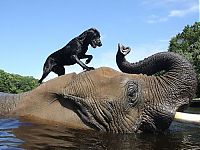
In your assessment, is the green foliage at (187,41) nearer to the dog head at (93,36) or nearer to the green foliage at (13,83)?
the green foliage at (13,83)

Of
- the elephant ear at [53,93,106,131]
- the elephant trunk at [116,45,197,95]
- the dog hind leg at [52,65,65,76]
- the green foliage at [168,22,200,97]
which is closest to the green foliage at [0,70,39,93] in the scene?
the green foliage at [168,22,200,97]

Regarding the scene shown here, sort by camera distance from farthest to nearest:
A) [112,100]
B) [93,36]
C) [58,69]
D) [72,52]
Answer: [58,69] < [93,36] < [72,52] < [112,100]

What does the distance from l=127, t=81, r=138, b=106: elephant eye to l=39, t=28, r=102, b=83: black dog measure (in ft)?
9.41

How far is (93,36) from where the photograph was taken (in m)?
9.02

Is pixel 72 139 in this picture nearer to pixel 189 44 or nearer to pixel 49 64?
pixel 49 64

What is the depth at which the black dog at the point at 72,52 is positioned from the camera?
8930 millimetres

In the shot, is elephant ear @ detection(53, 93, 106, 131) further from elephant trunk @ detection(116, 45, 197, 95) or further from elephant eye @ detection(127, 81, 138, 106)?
elephant trunk @ detection(116, 45, 197, 95)

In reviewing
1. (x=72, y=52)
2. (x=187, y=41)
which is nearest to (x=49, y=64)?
(x=72, y=52)

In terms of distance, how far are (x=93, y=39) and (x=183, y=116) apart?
11.7ft

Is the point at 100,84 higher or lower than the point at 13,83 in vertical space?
lower

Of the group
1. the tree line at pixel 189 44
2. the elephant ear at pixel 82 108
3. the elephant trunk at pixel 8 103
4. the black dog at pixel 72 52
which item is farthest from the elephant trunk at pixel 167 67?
the tree line at pixel 189 44

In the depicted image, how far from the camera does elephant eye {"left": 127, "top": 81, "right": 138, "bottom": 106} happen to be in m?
6.03

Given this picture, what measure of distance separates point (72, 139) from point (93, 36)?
4.01 metres

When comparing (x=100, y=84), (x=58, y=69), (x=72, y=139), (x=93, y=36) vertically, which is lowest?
(x=72, y=139)
